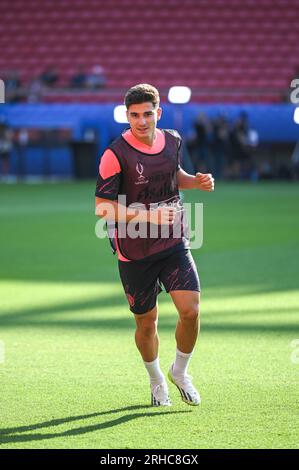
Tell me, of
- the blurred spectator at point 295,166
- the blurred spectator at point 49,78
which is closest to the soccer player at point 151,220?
the blurred spectator at point 295,166

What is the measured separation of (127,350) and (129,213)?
2249 millimetres

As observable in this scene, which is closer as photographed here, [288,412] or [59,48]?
[288,412]

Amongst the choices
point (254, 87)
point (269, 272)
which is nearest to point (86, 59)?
point (254, 87)

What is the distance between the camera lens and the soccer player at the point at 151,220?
19.7 ft

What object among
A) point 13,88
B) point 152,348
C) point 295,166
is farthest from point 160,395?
point 13,88

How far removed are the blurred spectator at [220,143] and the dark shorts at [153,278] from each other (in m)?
23.4

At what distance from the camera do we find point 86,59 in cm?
3522

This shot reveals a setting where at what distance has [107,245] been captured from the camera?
15.5 metres

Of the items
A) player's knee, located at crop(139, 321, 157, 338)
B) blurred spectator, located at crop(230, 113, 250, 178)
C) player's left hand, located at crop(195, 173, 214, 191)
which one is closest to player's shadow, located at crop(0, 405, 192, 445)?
player's knee, located at crop(139, 321, 157, 338)

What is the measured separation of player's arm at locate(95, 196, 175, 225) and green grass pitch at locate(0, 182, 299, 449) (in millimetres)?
1147

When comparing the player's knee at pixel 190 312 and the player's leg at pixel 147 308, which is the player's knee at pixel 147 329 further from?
the player's knee at pixel 190 312

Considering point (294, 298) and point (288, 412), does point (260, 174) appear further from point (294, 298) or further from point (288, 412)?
point (288, 412)

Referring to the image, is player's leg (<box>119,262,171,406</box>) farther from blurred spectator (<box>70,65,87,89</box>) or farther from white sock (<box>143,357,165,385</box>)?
blurred spectator (<box>70,65,87,89</box>)

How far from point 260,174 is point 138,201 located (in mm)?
24247
